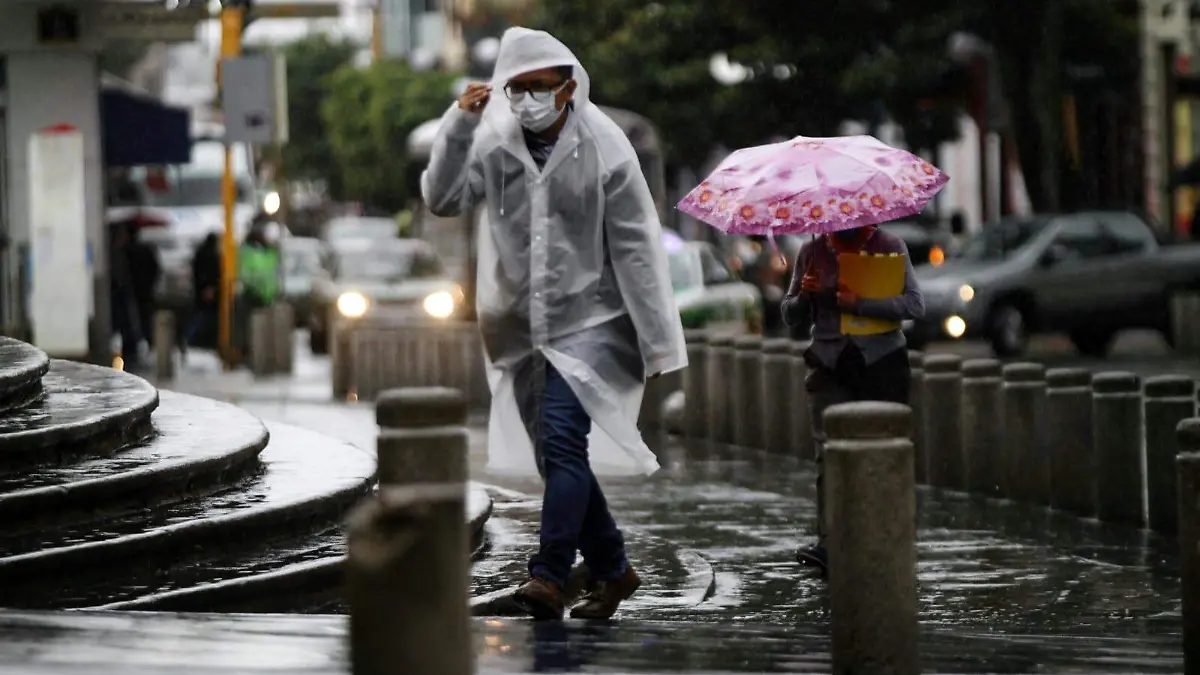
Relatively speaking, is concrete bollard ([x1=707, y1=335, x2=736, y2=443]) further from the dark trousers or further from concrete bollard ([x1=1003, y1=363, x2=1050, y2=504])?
the dark trousers

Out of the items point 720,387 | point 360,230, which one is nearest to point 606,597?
point 720,387

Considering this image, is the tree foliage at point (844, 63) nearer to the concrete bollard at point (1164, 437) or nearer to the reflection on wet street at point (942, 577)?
the reflection on wet street at point (942, 577)

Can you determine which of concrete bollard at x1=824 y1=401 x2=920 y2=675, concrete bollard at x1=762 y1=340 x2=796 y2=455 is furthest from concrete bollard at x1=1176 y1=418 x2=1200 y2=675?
concrete bollard at x1=762 y1=340 x2=796 y2=455

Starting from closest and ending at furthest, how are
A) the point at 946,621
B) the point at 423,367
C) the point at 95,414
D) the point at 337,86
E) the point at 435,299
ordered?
the point at 946,621, the point at 95,414, the point at 423,367, the point at 435,299, the point at 337,86

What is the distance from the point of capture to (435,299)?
26719 millimetres

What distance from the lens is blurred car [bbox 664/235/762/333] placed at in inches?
948

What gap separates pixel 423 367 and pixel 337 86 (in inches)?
2610

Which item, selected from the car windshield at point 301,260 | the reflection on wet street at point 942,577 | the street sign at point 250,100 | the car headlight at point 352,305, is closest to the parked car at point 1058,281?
the car headlight at point 352,305

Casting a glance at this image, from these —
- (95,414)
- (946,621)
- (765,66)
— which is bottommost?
(946,621)

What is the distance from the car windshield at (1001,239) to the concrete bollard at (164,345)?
8.77 m

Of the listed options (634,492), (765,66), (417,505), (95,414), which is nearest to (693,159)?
(765,66)

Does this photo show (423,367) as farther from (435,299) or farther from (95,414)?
(95,414)

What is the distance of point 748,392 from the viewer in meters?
16.4

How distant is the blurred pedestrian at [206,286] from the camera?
100ft
